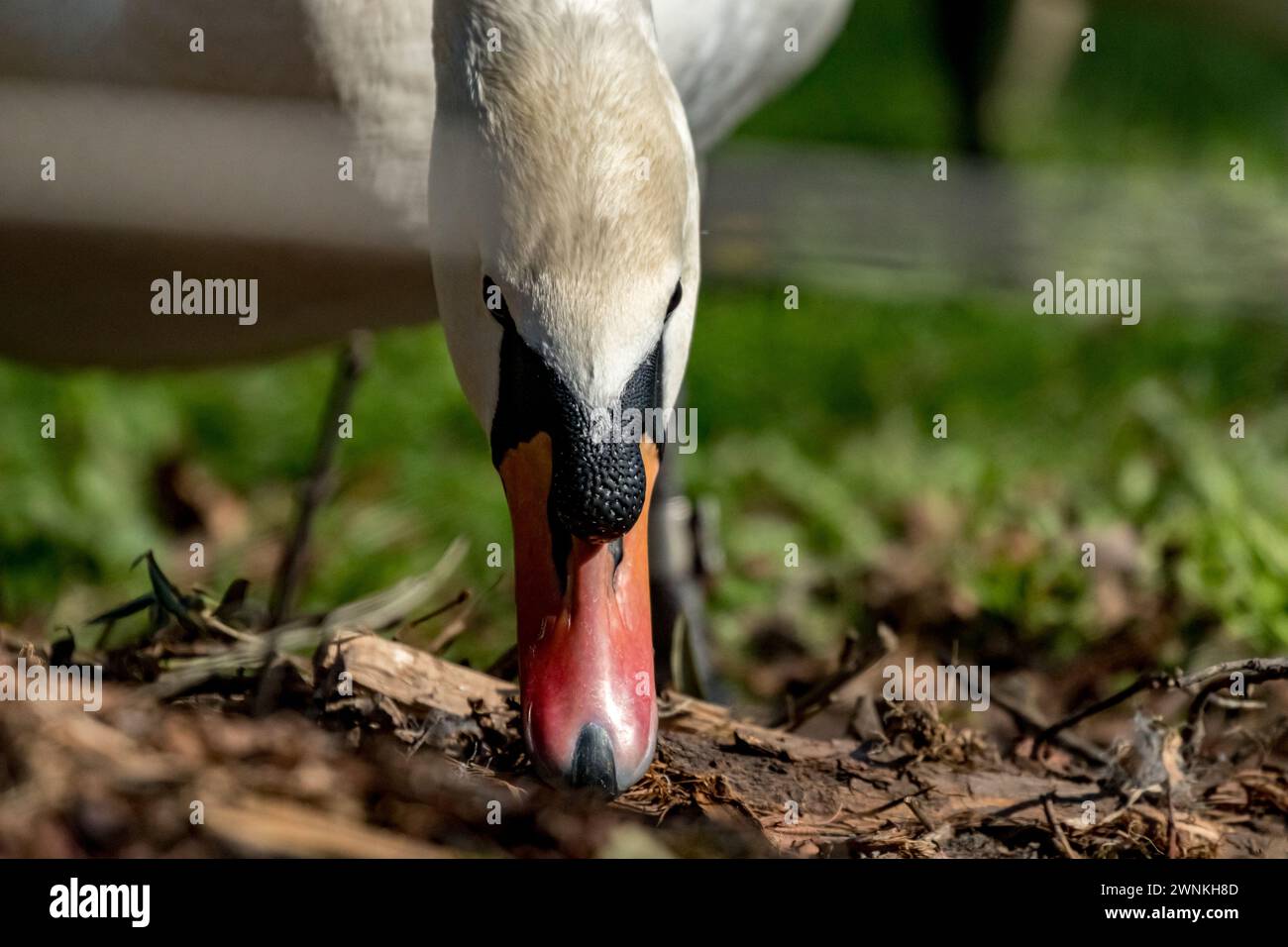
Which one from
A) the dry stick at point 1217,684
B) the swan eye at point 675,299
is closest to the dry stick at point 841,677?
the dry stick at point 1217,684

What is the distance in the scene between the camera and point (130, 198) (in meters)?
2.06

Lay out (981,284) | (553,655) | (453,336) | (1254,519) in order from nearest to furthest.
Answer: (553,655) → (453,336) → (1254,519) → (981,284)

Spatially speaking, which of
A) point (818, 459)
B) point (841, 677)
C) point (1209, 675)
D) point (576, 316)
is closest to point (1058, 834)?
point (1209, 675)

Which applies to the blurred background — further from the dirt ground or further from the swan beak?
the swan beak

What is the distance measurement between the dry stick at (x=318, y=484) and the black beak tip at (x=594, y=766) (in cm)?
94

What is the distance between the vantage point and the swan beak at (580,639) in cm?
143

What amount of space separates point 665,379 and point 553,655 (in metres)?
0.28

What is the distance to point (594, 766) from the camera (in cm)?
141

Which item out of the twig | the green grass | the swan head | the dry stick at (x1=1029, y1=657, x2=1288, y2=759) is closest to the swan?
the swan head

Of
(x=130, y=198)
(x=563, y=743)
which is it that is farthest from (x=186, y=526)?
(x=563, y=743)

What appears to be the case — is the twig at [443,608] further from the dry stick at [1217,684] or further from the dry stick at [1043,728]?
the dry stick at [1217,684]

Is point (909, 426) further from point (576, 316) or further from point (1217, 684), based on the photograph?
point (576, 316)
